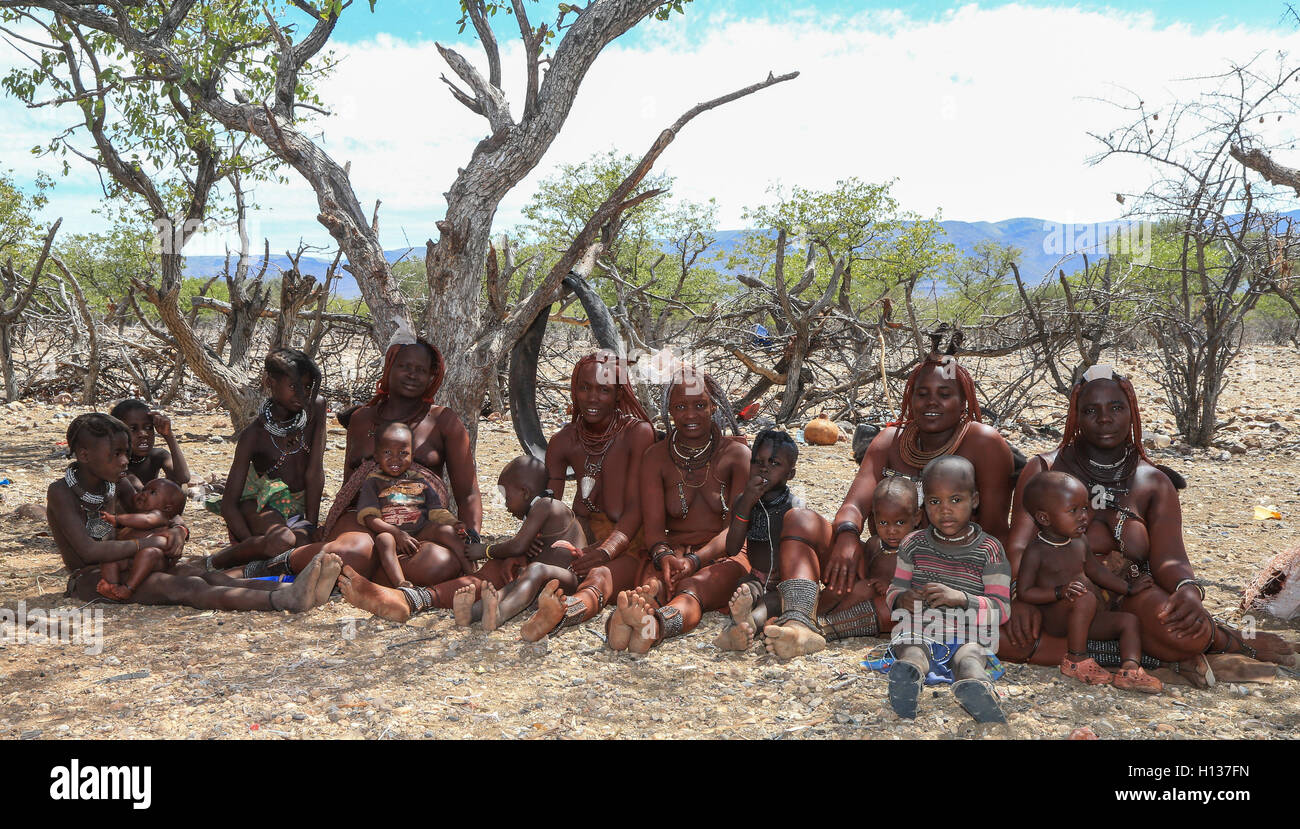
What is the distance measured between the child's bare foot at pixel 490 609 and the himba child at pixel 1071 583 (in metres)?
2.12

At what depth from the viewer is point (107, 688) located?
3.23 metres

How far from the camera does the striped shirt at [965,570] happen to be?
3.27m

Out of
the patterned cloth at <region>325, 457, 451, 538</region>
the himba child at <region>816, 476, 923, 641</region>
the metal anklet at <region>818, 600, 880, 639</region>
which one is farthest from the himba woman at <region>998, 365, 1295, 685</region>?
the patterned cloth at <region>325, 457, 451, 538</region>

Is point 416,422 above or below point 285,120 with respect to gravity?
below

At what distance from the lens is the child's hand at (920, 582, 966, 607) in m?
3.20

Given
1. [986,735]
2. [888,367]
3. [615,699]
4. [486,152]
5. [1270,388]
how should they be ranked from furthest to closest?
[1270,388], [888,367], [486,152], [615,699], [986,735]

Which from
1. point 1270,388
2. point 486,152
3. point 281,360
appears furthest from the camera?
point 1270,388

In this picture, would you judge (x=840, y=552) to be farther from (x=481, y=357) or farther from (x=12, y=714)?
(x=12, y=714)

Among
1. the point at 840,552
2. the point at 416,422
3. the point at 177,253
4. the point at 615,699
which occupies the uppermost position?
the point at 177,253

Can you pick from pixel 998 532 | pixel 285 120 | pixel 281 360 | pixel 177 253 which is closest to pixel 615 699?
pixel 998 532

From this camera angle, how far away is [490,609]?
383 cm

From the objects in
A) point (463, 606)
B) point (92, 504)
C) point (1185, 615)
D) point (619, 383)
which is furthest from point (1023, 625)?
point (92, 504)

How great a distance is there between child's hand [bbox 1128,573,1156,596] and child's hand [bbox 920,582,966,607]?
26.7 inches

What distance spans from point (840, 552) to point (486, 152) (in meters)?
3.14
